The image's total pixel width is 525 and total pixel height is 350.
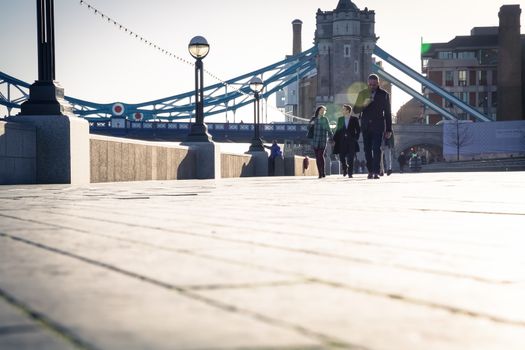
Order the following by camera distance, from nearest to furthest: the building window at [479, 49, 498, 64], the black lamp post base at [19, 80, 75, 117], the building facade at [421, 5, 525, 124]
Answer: the black lamp post base at [19, 80, 75, 117], the building facade at [421, 5, 525, 124], the building window at [479, 49, 498, 64]

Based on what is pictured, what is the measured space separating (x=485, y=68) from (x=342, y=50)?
18.4 m

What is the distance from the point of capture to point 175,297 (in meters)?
1.62

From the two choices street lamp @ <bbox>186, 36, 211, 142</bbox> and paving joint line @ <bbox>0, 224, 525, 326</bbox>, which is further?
street lamp @ <bbox>186, 36, 211, 142</bbox>

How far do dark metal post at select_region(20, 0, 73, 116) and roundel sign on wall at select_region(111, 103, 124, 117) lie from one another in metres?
73.7

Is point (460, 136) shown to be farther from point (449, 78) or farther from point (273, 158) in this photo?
point (273, 158)

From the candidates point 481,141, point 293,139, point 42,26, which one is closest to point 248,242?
point 42,26

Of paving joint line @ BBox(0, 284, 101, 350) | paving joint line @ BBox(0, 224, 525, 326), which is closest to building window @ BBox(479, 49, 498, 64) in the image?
paving joint line @ BBox(0, 224, 525, 326)

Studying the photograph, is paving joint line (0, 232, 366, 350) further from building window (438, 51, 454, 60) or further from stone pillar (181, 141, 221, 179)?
building window (438, 51, 454, 60)

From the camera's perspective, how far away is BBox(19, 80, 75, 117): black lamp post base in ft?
32.9

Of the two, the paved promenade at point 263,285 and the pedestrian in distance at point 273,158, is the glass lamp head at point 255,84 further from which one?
the paved promenade at point 263,285

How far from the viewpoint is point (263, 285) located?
1.80 meters

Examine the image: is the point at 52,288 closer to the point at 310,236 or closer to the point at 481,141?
the point at 310,236

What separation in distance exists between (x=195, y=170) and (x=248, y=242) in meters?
14.5

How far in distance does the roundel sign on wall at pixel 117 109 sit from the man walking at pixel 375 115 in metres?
72.3
